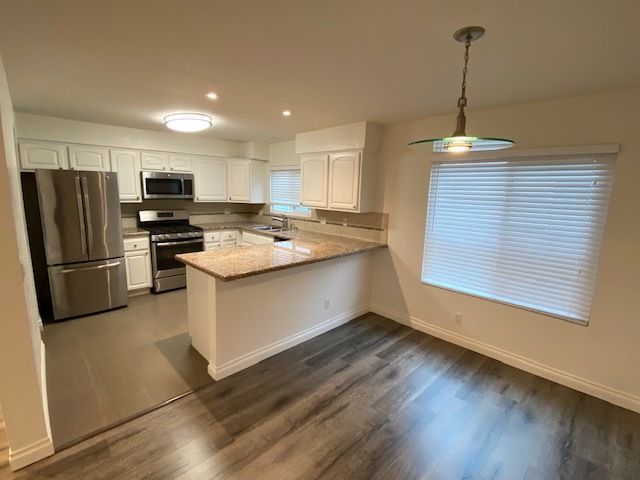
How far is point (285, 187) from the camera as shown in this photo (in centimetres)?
527

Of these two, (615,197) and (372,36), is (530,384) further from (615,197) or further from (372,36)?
(372,36)

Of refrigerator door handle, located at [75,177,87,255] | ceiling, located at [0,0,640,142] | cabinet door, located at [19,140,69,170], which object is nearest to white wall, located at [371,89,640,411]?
ceiling, located at [0,0,640,142]

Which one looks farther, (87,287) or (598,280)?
(87,287)

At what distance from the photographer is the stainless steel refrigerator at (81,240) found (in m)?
3.30

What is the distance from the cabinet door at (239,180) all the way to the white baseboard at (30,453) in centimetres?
407

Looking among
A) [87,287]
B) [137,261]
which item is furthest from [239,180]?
[87,287]

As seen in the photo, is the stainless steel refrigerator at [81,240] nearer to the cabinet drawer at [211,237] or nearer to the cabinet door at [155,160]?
the cabinet door at [155,160]

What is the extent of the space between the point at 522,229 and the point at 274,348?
2.58m

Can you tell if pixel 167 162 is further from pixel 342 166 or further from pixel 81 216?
pixel 342 166

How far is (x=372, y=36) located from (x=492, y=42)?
0.65m

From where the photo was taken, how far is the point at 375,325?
366 cm

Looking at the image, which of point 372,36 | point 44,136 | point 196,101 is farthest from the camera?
point 44,136

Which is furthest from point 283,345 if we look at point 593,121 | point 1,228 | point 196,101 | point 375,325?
point 593,121

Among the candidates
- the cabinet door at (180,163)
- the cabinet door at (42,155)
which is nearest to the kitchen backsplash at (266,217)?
the cabinet door at (180,163)
